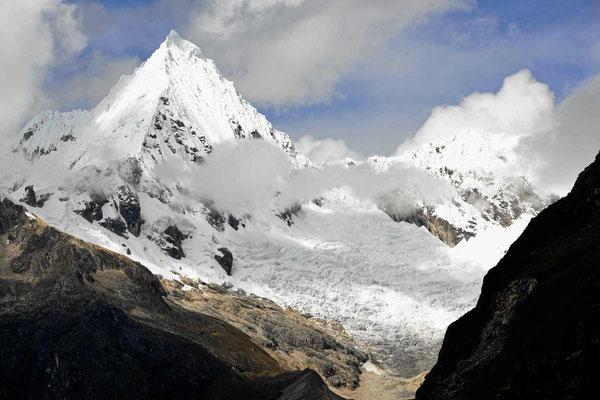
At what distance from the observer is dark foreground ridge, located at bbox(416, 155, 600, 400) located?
31.7 meters

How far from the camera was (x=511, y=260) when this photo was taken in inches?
2126

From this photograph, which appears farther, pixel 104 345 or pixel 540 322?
pixel 104 345

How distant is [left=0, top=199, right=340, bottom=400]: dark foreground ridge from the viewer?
361ft

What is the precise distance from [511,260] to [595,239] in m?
10.8

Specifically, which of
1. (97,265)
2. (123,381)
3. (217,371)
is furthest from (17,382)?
(97,265)

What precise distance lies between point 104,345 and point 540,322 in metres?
92.5

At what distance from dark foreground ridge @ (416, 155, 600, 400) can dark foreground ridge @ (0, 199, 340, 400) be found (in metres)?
51.9

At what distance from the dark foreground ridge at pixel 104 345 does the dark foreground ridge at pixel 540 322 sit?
5195cm

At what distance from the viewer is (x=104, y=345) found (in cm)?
11662

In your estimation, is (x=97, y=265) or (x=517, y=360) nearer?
(x=517, y=360)

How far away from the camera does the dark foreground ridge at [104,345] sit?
361 ft

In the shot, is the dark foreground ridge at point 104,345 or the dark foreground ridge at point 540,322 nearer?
the dark foreground ridge at point 540,322

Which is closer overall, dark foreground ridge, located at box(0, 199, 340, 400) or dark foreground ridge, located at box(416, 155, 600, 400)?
dark foreground ridge, located at box(416, 155, 600, 400)

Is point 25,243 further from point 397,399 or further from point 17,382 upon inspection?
point 397,399
